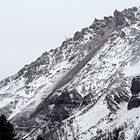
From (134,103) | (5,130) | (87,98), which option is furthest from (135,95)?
(5,130)

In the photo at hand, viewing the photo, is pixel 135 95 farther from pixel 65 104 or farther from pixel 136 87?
pixel 65 104

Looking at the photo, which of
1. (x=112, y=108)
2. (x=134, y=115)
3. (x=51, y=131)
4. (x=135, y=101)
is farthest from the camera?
(x=51, y=131)

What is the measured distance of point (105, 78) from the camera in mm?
192250

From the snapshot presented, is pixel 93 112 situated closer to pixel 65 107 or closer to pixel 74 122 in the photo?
pixel 74 122

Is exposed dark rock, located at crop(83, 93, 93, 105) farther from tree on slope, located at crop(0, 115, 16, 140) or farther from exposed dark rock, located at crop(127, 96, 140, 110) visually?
tree on slope, located at crop(0, 115, 16, 140)

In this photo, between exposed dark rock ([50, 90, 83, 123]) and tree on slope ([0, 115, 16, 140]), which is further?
exposed dark rock ([50, 90, 83, 123])

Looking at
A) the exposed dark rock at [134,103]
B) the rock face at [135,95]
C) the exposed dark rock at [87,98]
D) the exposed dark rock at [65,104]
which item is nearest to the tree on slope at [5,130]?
the rock face at [135,95]

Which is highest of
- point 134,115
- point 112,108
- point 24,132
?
point 24,132

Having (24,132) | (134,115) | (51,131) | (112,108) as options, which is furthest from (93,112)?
(24,132)

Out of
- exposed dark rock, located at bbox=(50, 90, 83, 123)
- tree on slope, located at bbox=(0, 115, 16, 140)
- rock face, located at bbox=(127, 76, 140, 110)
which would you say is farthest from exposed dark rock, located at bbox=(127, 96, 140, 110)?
tree on slope, located at bbox=(0, 115, 16, 140)

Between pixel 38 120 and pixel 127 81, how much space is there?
1922 inches

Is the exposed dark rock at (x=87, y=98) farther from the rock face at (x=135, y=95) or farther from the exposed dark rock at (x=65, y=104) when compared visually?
the rock face at (x=135, y=95)

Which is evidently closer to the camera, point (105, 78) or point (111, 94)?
point (111, 94)

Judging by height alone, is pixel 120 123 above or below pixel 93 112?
below
